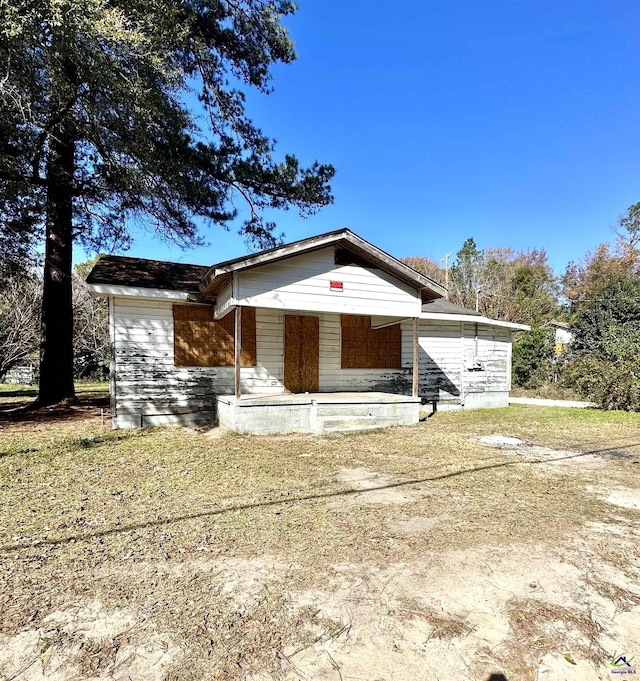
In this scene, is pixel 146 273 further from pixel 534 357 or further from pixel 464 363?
pixel 534 357

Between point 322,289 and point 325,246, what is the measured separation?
34.5 inches

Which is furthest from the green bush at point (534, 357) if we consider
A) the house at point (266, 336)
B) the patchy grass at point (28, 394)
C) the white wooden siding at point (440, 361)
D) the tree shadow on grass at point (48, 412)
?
the patchy grass at point (28, 394)

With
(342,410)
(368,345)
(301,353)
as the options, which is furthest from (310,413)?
(368,345)

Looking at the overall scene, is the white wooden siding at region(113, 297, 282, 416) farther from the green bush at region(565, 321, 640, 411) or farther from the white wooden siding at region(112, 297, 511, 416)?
the green bush at region(565, 321, 640, 411)

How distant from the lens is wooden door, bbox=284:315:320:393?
968cm

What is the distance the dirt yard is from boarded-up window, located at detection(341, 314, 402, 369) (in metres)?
4.95

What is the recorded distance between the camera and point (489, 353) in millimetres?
12062

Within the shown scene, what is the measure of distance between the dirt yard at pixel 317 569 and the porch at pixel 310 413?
75.1 inches

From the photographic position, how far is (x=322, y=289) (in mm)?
8219

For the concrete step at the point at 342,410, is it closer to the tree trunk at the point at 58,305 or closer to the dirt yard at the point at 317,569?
the dirt yard at the point at 317,569

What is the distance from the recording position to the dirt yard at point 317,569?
1923 millimetres

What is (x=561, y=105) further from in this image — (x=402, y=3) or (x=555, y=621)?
(x=555, y=621)

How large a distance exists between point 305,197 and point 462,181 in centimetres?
1684

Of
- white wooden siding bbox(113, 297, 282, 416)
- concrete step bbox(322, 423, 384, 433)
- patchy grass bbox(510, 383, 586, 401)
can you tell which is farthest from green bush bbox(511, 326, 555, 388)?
white wooden siding bbox(113, 297, 282, 416)
